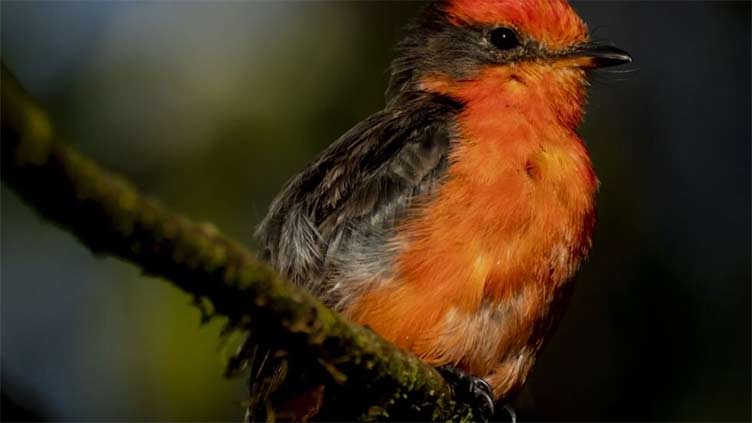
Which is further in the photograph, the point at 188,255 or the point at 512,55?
the point at 512,55

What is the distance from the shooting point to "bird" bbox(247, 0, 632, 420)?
4.75 m

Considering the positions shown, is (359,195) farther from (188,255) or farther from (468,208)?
(188,255)

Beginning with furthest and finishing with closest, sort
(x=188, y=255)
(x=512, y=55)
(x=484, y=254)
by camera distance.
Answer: (x=512, y=55) → (x=484, y=254) → (x=188, y=255)

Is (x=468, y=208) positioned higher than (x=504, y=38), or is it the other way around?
(x=504, y=38)

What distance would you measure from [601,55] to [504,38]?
1.65 ft

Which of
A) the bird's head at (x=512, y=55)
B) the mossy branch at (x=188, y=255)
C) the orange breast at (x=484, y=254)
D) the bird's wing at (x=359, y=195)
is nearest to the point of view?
the mossy branch at (x=188, y=255)

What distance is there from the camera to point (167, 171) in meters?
7.13

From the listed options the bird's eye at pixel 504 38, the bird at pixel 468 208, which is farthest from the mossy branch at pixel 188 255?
the bird's eye at pixel 504 38

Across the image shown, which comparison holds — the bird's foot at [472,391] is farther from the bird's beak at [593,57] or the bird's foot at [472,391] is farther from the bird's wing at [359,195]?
the bird's beak at [593,57]

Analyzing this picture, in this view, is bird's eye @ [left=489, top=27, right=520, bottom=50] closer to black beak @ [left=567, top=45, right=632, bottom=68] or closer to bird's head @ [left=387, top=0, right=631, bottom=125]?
bird's head @ [left=387, top=0, right=631, bottom=125]

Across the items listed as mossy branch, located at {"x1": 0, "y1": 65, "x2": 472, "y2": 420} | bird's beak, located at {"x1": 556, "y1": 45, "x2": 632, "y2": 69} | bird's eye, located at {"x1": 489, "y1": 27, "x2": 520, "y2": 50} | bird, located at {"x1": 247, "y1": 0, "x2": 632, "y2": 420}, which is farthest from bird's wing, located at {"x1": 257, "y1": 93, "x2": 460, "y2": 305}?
mossy branch, located at {"x1": 0, "y1": 65, "x2": 472, "y2": 420}

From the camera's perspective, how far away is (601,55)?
226 inches

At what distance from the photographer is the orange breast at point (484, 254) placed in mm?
4719

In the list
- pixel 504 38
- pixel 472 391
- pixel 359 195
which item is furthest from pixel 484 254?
pixel 504 38
